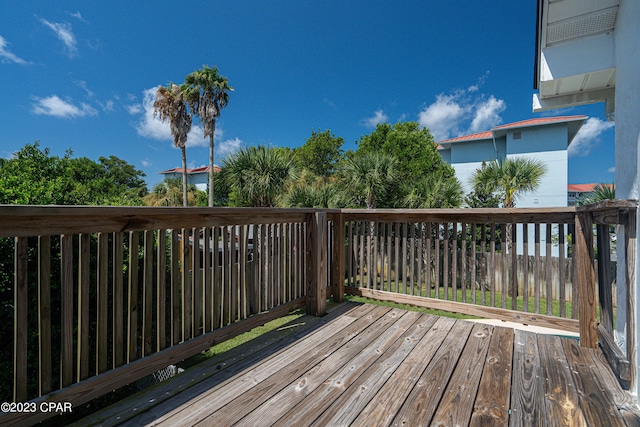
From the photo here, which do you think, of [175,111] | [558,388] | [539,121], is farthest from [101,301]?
[175,111]

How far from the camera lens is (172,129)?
1755 cm

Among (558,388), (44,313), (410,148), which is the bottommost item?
(558,388)

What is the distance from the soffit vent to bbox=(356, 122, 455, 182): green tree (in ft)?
32.6

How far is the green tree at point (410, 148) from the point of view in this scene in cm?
1281

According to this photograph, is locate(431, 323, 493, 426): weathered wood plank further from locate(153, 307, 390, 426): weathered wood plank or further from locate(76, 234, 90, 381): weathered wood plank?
locate(76, 234, 90, 381): weathered wood plank

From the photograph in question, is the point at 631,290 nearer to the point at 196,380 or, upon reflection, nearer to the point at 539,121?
the point at 196,380

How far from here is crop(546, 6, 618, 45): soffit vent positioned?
224 centimetres

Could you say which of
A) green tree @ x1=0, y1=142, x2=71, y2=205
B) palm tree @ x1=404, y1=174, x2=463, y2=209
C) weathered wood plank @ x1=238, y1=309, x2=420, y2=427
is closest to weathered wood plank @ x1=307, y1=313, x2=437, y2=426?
weathered wood plank @ x1=238, y1=309, x2=420, y2=427

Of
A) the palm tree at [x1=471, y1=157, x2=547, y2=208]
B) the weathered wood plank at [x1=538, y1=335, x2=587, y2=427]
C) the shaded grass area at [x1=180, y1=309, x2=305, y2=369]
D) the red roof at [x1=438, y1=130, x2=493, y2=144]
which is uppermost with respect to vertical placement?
the red roof at [x1=438, y1=130, x2=493, y2=144]

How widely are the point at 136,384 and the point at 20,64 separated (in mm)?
40564

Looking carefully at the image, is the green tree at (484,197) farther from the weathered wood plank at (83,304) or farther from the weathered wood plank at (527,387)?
the weathered wood plank at (83,304)

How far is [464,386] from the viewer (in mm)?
1562

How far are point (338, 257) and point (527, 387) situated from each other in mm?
1940

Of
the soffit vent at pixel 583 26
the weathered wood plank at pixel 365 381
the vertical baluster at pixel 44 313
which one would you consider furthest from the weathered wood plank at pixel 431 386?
the soffit vent at pixel 583 26
